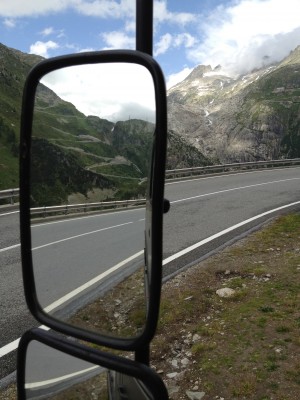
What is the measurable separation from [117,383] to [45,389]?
392 mm

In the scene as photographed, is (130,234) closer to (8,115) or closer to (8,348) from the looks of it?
(8,348)

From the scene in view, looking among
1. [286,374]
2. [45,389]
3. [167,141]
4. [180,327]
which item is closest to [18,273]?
[180,327]

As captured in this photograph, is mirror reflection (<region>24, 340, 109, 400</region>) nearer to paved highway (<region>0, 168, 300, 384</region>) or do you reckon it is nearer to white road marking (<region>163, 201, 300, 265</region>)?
paved highway (<region>0, 168, 300, 384</region>)

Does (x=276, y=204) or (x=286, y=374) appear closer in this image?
(x=286, y=374)

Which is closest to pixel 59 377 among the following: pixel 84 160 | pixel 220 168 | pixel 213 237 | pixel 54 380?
pixel 54 380

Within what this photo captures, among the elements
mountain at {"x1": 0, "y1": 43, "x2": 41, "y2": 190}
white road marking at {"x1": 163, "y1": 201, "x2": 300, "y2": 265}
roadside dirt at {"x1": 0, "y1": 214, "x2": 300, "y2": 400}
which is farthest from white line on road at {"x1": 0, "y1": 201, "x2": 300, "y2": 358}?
mountain at {"x1": 0, "y1": 43, "x2": 41, "y2": 190}

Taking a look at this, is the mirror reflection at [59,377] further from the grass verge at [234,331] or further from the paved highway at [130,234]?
the grass verge at [234,331]

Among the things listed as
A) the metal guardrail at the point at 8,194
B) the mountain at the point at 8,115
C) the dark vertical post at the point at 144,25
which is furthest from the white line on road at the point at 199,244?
the mountain at the point at 8,115

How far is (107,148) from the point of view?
1.59 metres

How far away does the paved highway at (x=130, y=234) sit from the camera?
6.48 ft

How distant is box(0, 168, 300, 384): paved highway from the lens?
1.97 m

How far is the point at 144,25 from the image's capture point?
1678 millimetres

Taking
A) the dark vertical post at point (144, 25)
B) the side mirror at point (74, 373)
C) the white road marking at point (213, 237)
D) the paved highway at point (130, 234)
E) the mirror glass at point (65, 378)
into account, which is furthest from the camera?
the white road marking at point (213, 237)

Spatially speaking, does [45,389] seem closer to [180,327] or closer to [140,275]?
[140,275]
